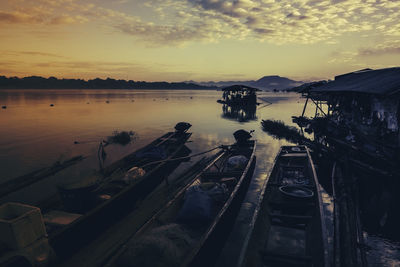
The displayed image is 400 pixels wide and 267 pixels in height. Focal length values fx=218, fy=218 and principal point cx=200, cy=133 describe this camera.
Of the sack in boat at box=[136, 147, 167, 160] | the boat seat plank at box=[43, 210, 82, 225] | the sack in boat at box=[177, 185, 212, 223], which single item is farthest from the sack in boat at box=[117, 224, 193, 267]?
the sack in boat at box=[136, 147, 167, 160]

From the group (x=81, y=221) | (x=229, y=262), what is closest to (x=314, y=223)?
(x=229, y=262)

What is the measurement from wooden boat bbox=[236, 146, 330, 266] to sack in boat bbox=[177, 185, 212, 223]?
1.55m

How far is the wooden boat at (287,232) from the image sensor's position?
4910mm

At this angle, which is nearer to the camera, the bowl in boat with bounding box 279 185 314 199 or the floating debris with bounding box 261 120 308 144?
the bowl in boat with bounding box 279 185 314 199

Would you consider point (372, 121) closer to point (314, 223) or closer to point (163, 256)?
point (314, 223)

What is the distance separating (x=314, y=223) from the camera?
6.31m

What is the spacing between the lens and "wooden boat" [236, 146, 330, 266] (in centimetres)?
491

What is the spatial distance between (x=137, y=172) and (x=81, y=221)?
13.3ft

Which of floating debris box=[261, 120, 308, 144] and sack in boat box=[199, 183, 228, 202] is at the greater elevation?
sack in boat box=[199, 183, 228, 202]

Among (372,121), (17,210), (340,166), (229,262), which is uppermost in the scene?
(372,121)

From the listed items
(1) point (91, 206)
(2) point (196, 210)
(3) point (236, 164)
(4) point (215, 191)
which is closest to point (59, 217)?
(1) point (91, 206)

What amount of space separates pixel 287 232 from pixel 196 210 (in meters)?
2.96

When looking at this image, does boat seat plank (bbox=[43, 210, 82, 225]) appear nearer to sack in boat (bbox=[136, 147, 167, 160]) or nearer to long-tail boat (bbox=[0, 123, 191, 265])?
long-tail boat (bbox=[0, 123, 191, 265])

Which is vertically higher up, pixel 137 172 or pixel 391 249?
pixel 137 172
